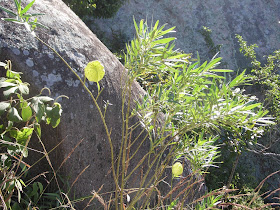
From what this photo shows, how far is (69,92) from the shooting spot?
6.60 ft

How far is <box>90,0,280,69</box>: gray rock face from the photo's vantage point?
8758 millimetres

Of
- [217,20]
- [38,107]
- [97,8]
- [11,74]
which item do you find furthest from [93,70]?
[217,20]

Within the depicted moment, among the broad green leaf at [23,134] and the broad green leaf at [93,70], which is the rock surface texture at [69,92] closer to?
the broad green leaf at [23,134]

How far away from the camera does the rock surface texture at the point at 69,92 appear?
1952 millimetres

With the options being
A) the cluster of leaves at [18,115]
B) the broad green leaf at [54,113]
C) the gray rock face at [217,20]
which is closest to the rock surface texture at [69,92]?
the cluster of leaves at [18,115]

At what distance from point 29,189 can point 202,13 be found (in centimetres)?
852

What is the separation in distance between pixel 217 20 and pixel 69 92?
8290 mm

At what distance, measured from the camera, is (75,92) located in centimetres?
204

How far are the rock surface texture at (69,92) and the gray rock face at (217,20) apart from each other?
6.10m

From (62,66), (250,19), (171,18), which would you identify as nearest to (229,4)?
(250,19)

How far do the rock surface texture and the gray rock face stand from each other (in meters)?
6.10

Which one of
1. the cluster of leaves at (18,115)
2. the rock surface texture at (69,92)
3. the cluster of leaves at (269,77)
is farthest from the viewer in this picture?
the cluster of leaves at (269,77)

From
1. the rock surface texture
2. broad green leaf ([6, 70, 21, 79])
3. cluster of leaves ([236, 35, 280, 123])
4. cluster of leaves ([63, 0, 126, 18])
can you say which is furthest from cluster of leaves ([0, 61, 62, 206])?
cluster of leaves ([63, 0, 126, 18])

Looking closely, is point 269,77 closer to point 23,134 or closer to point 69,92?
point 69,92
